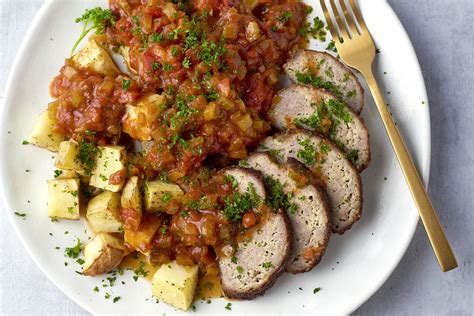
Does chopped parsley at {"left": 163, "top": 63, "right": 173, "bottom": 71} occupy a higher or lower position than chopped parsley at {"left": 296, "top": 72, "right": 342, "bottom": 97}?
higher

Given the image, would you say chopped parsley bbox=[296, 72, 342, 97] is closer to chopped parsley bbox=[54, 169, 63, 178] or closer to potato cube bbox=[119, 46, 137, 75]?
potato cube bbox=[119, 46, 137, 75]

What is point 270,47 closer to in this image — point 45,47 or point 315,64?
point 315,64

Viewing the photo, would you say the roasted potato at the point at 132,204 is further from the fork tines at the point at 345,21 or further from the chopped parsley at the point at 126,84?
the fork tines at the point at 345,21

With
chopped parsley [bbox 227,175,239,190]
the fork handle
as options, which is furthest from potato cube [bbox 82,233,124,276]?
the fork handle

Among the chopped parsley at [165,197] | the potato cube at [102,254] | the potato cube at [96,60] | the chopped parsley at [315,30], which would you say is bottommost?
the potato cube at [102,254]

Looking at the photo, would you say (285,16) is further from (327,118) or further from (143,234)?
(143,234)

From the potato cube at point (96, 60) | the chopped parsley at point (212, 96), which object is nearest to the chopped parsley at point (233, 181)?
the chopped parsley at point (212, 96)
